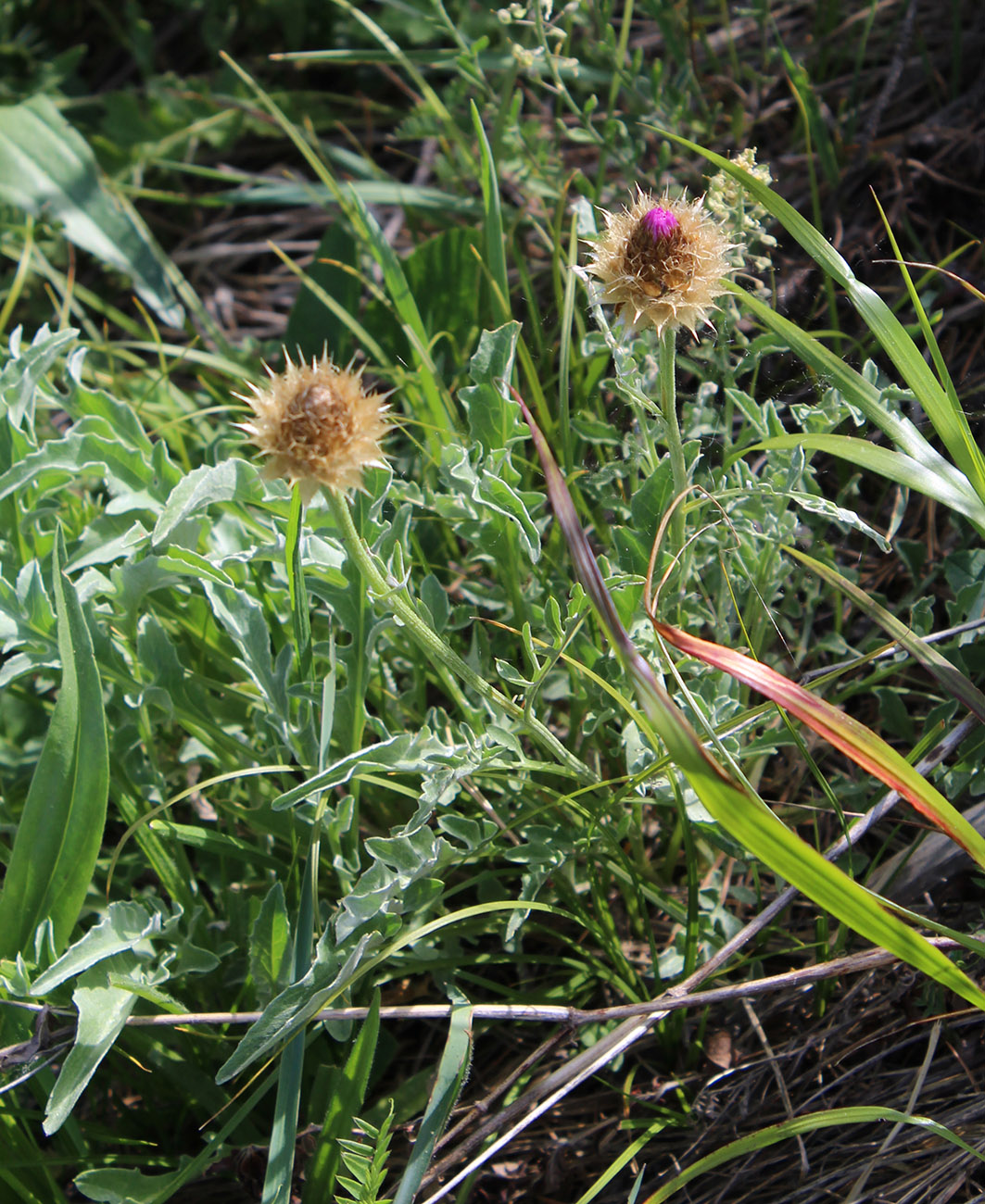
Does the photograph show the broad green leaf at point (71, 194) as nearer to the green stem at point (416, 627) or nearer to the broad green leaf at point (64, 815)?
the broad green leaf at point (64, 815)

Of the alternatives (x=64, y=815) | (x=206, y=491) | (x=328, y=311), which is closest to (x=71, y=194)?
(x=328, y=311)

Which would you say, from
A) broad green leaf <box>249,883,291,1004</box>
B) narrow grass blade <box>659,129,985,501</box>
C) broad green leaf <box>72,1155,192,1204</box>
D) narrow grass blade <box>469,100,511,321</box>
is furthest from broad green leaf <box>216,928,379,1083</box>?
narrow grass blade <box>469,100,511,321</box>

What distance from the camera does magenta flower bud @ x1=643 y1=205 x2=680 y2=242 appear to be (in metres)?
1.02

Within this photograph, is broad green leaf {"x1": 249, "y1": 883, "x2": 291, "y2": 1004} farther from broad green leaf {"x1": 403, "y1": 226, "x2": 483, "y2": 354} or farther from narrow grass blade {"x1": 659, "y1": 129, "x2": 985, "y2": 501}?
broad green leaf {"x1": 403, "y1": 226, "x2": 483, "y2": 354}

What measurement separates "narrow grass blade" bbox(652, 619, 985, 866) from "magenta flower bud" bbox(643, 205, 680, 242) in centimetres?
40

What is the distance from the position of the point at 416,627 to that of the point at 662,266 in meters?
0.46

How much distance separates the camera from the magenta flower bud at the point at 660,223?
3.36 feet

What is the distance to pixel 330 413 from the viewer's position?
3.17 feet

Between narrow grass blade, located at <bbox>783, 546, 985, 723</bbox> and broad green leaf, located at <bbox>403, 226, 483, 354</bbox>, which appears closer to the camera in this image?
narrow grass blade, located at <bbox>783, 546, 985, 723</bbox>

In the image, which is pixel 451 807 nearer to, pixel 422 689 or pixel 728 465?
pixel 422 689

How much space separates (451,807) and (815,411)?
0.76 meters

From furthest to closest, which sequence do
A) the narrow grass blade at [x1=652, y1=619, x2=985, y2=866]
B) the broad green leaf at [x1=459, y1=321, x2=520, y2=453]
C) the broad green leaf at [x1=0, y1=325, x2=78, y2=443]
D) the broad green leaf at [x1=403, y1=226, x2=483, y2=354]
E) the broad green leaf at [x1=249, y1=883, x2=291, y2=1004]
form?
the broad green leaf at [x1=403, y1=226, x2=483, y2=354] → the broad green leaf at [x1=0, y1=325, x2=78, y2=443] → the broad green leaf at [x1=459, y1=321, x2=520, y2=453] → the broad green leaf at [x1=249, y1=883, x2=291, y2=1004] → the narrow grass blade at [x1=652, y1=619, x2=985, y2=866]

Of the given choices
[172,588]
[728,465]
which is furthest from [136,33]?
[728,465]

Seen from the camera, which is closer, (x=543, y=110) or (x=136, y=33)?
(x=543, y=110)
